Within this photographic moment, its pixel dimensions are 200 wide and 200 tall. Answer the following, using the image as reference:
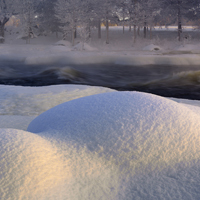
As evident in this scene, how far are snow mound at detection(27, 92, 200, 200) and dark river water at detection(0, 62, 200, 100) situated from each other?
5.79m

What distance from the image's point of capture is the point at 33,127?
2.83m

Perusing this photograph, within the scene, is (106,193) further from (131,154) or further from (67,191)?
(131,154)

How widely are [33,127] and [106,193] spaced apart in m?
1.31

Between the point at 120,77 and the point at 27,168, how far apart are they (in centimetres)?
1072

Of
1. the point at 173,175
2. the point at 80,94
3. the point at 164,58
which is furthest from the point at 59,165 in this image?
the point at 164,58

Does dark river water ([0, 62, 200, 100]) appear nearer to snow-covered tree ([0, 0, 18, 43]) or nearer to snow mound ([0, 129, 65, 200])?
snow mound ([0, 129, 65, 200])

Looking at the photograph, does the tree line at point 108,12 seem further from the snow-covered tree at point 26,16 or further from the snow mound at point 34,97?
the snow mound at point 34,97

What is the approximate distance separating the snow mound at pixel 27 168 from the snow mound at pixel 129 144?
0.16 metres

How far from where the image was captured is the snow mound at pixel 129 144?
1.95 m

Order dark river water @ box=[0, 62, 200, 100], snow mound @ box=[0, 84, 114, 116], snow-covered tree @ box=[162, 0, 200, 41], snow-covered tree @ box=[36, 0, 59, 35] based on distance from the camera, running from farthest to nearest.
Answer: snow-covered tree @ box=[36, 0, 59, 35]
snow-covered tree @ box=[162, 0, 200, 41]
dark river water @ box=[0, 62, 200, 100]
snow mound @ box=[0, 84, 114, 116]

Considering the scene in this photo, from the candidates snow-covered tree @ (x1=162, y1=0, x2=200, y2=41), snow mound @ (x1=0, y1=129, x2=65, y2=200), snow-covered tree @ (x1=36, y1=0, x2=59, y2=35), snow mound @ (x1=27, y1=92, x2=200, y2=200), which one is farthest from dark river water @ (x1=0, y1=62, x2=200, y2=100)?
snow-covered tree @ (x1=36, y1=0, x2=59, y2=35)

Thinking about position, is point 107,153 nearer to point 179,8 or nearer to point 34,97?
point 34,97

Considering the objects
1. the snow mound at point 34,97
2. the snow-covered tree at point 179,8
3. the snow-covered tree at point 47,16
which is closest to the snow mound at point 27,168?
the snow mound at point 34,97

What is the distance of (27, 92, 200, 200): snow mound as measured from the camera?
195cm
